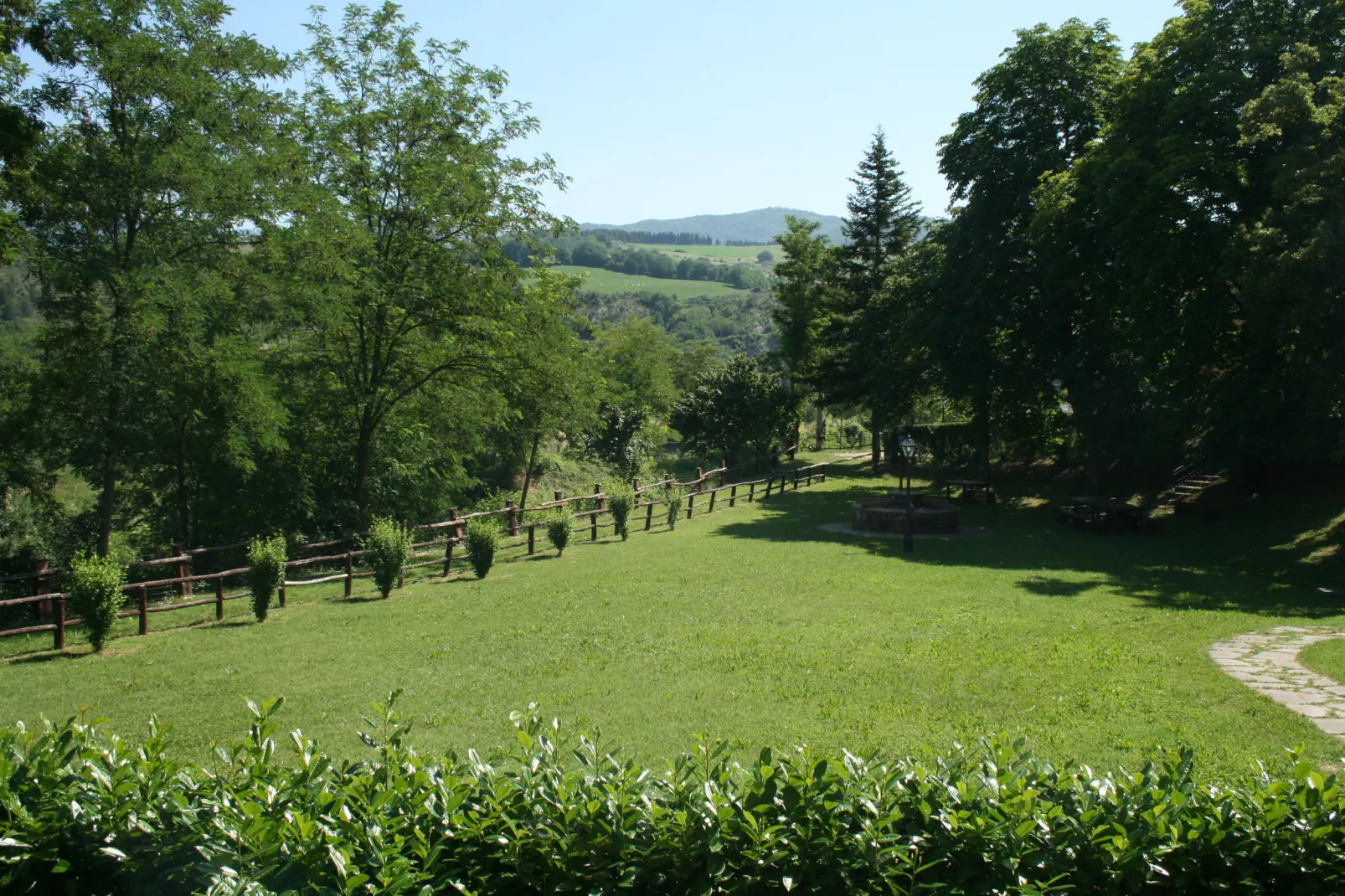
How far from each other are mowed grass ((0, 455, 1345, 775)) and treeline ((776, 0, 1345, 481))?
4392mm

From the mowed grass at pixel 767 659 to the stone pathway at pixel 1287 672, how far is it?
10.3 inches

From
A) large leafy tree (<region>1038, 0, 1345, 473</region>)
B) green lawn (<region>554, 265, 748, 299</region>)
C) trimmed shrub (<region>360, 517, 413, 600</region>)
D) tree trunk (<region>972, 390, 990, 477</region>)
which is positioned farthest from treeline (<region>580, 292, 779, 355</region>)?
trimmed shrub (<region>360, 517, 413, 600</region>)

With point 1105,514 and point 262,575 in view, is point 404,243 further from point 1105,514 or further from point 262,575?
point 1105,514

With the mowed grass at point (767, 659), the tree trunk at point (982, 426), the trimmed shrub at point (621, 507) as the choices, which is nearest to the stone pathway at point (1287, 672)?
the mowed grass at point (767, 659)

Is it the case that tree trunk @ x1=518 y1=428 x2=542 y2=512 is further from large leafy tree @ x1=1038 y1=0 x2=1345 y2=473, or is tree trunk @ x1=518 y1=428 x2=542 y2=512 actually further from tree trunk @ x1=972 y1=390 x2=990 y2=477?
large leafy tree @ x1=1038 y1=0 x2=1345 y2=473

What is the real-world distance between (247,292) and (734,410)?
23265 mm

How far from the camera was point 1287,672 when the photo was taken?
27.9 feet

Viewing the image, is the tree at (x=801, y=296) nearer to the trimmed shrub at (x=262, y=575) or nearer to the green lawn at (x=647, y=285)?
the trimmed shrub at (x=262, y=575)

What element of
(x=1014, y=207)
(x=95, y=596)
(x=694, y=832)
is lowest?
(x=95, y=596)

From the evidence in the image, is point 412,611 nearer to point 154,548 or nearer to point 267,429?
point 267,429

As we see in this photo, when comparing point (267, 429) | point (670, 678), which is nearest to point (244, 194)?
point (267, 429)

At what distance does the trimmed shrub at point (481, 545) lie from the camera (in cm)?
1697

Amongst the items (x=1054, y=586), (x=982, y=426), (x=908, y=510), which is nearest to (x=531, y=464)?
(x=982, y=426)

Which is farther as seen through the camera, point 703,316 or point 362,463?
point 703,316
